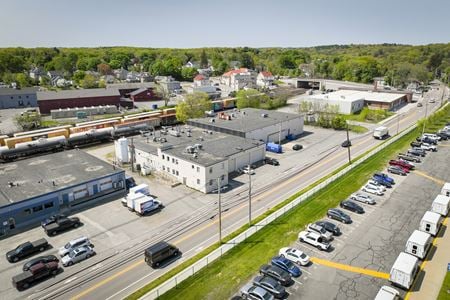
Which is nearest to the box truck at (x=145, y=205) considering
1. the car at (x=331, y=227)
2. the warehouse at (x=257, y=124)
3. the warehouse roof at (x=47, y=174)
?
the warehouse roof at (x=47, y=174)

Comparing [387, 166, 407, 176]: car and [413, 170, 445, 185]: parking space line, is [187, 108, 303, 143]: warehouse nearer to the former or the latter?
[387, 166, 407, 176]: car

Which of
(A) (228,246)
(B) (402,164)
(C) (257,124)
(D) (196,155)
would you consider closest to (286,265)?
(A) (228,246)

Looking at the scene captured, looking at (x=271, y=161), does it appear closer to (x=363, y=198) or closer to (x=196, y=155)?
(x=196, y=155)

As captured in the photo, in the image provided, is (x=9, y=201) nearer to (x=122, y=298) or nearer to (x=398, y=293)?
(x=122, y=298)

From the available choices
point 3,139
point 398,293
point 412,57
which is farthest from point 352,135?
point 412,57

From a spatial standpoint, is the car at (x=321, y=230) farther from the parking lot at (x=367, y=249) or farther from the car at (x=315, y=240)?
the parking lot at (x=367, y=249)

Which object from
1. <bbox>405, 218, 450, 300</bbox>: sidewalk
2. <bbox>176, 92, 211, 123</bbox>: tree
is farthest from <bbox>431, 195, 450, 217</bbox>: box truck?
<bbox>176, 92, 211, 123</bbox>: tree

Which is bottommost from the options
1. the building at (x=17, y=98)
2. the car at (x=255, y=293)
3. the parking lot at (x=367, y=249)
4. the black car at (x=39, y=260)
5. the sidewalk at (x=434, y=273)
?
the sidewalk at (x=434, y=273)
